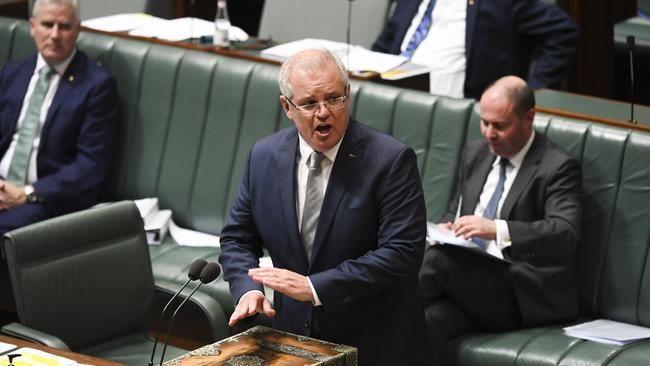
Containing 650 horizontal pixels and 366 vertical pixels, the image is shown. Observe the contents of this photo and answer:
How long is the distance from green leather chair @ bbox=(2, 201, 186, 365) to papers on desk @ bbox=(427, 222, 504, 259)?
981 mm

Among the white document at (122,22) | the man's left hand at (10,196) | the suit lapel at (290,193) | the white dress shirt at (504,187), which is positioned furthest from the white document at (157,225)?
the suit lapel at (290,193)

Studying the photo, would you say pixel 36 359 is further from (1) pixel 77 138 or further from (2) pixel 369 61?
(2) pixel 369 61

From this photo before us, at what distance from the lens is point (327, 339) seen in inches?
134

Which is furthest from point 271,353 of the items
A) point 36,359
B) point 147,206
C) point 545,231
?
point 147,206

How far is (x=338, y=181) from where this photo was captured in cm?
335

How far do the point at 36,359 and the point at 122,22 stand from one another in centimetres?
300

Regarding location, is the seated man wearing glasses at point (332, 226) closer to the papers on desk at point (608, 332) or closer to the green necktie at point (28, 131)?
the papers on desk at point (608, 332)

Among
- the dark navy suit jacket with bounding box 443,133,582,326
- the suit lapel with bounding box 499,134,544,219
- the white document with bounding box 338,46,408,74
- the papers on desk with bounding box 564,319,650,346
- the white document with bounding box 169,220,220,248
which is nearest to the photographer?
the papers on desk with bounding box 564,319,650,346

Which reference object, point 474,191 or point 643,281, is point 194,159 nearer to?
point 474,191

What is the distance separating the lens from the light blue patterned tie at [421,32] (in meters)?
5.93

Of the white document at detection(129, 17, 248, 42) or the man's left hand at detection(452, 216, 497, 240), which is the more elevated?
the white document at detection(129, 17, 248, 42)

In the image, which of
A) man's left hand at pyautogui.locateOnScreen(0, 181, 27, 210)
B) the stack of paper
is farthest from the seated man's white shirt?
man's left hand at pyautogui.locateOnScreen(0, 181, 27, 210)

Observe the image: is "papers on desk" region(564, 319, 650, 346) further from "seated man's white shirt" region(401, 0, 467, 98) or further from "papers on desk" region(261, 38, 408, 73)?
"seated man's white shirt" region(401, 0, 467, 98)

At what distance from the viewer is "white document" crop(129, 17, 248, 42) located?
580 centimetres
